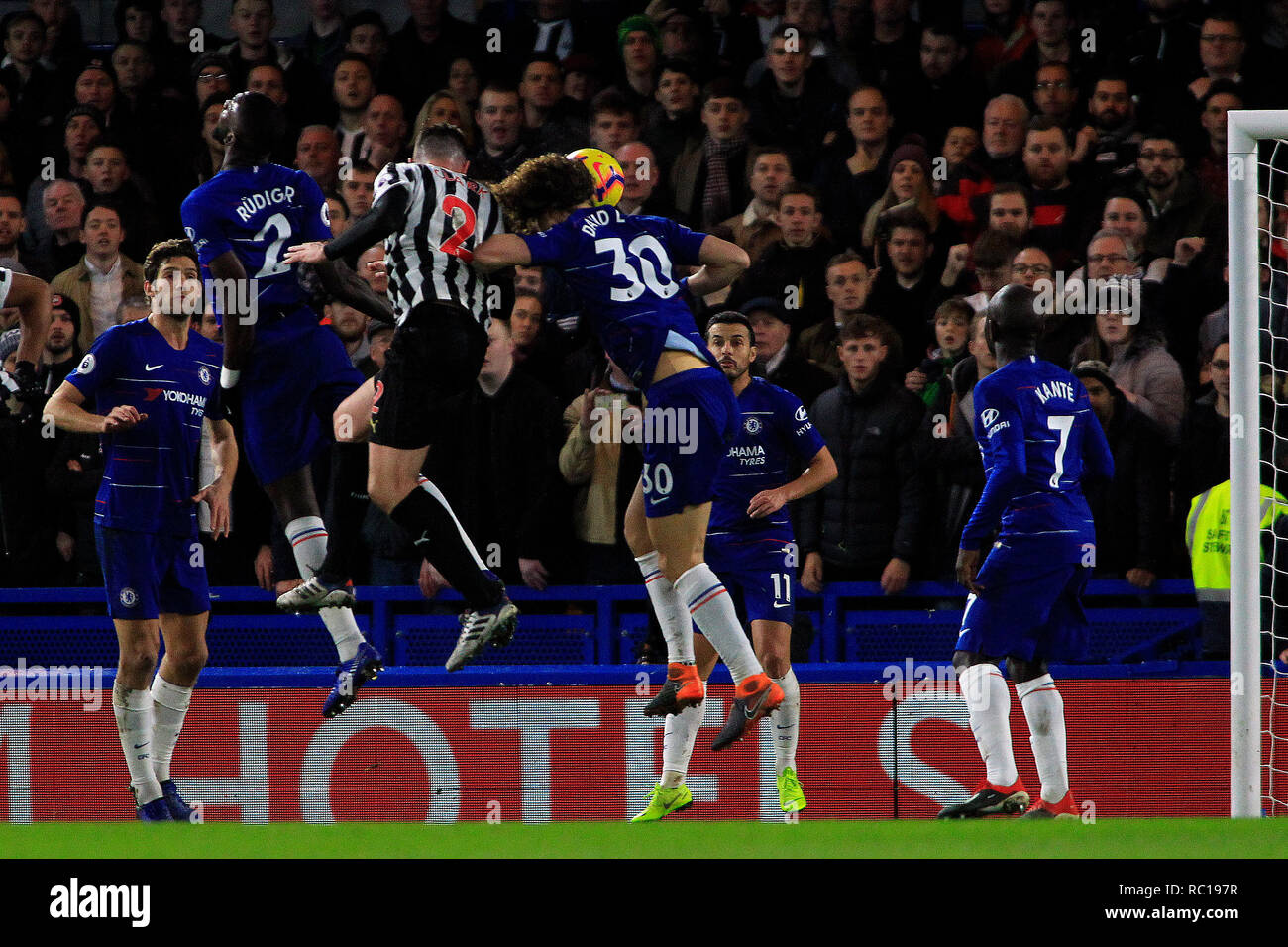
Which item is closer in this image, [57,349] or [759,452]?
[759,452]

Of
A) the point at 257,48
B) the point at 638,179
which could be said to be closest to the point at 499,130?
the point at 638,179

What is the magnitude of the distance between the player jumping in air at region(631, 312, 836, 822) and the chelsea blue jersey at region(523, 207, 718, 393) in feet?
4.87

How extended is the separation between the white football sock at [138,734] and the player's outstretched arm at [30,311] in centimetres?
153

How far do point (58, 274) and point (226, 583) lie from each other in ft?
7.39

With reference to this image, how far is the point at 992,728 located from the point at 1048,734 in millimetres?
248

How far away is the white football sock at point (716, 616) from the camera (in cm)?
638

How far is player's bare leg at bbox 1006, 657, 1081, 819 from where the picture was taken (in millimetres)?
7262

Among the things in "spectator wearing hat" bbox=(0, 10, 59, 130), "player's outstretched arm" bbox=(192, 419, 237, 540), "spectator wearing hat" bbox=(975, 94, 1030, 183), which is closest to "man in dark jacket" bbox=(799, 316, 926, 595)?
"spectator wearing hat" bbox=(975, 94, 1030, 183)

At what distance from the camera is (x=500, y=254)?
5887 mm

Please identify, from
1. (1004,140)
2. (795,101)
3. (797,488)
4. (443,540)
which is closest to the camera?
(443,540)

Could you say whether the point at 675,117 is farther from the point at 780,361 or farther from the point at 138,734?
the point at 138,734

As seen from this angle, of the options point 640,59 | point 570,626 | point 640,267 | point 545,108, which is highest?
point 640,59

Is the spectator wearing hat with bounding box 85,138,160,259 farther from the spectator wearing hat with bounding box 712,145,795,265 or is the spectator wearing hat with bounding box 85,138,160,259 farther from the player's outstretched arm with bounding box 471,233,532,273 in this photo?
the player's outstretched arm with bounding box 471,233,532,273

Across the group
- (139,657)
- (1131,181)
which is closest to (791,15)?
(1131,181)
